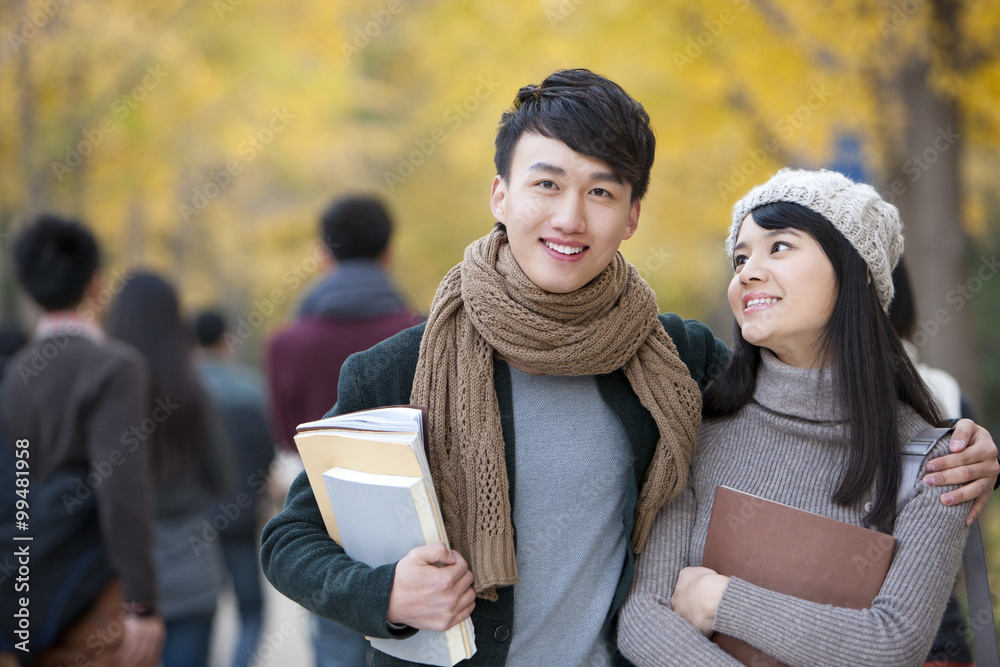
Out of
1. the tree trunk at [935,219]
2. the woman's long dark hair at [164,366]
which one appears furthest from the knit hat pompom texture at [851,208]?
the tree trunk at [935,219]

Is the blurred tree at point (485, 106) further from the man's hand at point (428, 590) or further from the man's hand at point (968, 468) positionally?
the man's hand at point (428, 590)

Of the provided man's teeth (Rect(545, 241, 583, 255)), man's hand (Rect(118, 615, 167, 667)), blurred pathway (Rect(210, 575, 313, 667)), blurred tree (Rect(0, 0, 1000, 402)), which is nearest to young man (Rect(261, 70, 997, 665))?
man's teeth (Rect(545, 241, 583, 255))

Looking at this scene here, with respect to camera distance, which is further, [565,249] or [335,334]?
[335,334]

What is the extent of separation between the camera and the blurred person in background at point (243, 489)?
5.34 meters

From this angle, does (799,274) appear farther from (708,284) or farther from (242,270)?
(242,270)

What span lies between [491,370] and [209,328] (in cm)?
471

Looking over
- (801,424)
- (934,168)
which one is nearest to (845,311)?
(801,424)

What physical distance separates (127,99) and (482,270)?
23.9 feet

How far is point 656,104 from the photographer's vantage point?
7.73 meters

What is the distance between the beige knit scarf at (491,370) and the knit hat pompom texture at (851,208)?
1.41ft

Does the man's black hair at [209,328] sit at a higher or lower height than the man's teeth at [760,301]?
lower

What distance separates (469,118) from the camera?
11078 mm

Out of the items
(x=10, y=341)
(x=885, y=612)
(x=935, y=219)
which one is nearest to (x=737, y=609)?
(x=885, y=612)

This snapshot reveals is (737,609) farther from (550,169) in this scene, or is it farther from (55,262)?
(55,262)
